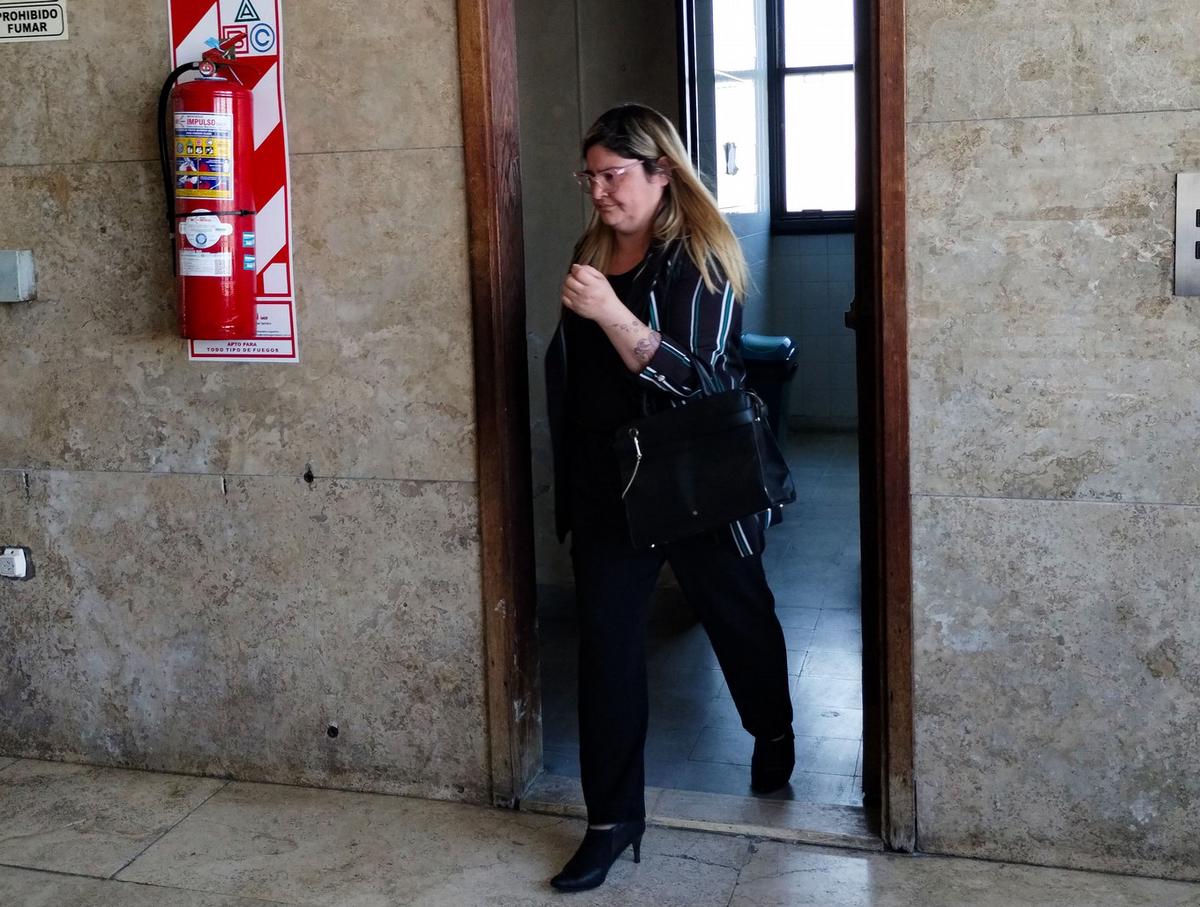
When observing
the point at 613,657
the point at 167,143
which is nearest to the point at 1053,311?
the point at 613,657

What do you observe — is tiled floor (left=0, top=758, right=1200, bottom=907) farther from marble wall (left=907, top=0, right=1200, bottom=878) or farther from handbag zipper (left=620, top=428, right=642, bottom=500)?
handbag zipper (left=620, top=428, right=642, bottom=500)

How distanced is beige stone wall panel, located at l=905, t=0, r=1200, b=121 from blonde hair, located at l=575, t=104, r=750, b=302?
0.47m

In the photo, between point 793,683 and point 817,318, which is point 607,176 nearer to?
point 793,683

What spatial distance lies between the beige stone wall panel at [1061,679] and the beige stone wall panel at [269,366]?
1.18 metres

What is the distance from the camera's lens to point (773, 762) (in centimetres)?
339

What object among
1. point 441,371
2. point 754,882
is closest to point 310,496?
point 441,371

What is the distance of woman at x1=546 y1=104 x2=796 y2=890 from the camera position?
2.88 meters

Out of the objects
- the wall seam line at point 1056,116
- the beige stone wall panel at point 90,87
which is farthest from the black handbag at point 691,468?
the beige stone wall panel at point 90,87

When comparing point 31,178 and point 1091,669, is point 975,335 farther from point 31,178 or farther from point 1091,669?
point 31,178

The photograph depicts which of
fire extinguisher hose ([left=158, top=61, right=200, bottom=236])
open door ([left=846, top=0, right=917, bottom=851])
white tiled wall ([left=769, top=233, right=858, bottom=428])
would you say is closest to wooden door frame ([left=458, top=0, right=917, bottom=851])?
open door ([left=846, top=0, right=917, bottom=851])

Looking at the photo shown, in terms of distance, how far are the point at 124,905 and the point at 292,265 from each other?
1.51 m

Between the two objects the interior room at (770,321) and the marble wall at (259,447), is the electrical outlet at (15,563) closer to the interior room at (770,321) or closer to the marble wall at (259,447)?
the marble wall at (259,447)

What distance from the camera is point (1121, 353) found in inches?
109

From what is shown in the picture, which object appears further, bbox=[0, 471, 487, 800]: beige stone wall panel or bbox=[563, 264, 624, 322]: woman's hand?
bbox=[0, 471, 487, 800]: beige stone wall panel
